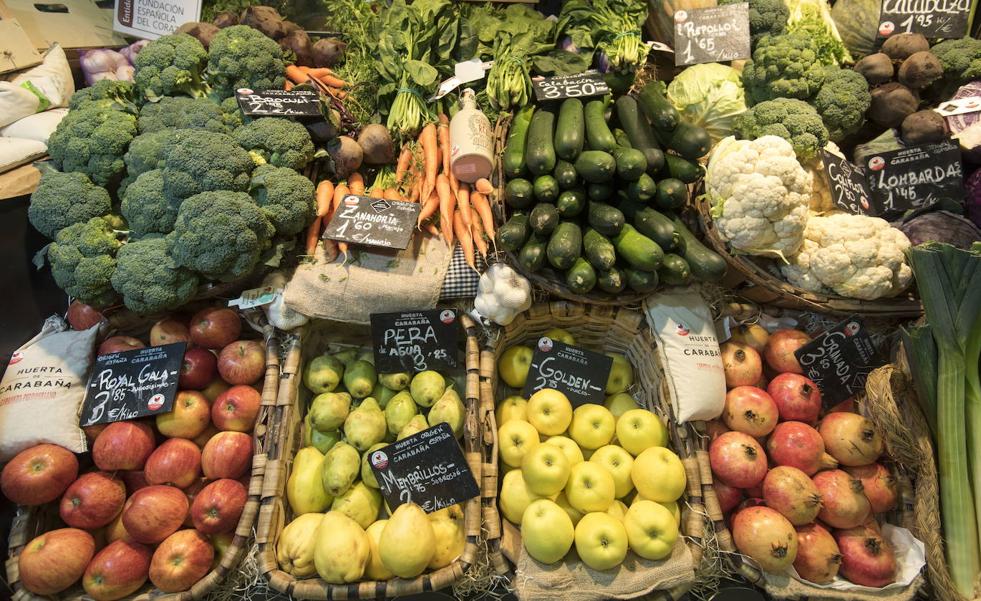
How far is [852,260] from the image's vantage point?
171 centimetres

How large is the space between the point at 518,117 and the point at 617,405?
4.03 ft

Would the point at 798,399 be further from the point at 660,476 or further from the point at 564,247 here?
the point at 564,247

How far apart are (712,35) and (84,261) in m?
2.67

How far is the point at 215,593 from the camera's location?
1453mm

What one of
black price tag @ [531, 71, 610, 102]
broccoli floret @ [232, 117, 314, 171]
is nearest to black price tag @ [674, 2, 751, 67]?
black price tag @ [531, 71, 610, 102]

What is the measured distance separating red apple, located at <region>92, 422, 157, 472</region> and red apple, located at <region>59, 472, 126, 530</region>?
0.05 m

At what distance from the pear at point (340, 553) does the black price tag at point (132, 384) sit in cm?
72

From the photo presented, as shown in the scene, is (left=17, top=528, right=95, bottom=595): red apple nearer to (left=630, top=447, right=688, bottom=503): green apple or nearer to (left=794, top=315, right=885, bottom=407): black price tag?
(left=630, top=447, right=688, bottom=503): green apple

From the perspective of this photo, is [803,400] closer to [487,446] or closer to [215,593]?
[487,446]

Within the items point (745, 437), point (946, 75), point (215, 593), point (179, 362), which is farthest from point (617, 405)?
point (946, 75)

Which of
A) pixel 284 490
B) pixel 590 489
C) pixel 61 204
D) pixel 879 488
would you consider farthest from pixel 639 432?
pixel 61 204

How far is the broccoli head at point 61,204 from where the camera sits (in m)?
1.71

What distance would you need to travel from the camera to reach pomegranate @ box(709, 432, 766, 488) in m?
1.54

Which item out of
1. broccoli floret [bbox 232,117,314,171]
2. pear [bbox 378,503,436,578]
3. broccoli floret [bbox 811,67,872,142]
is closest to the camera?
pear [bbox 378,503,436,578]
